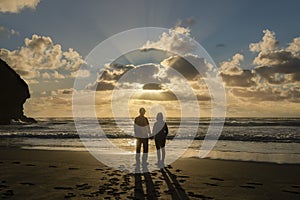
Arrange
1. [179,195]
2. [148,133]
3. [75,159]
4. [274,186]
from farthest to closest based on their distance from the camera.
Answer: [75,159]
[148,133]
[274,186]
[179,195]

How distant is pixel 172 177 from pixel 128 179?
1477mm

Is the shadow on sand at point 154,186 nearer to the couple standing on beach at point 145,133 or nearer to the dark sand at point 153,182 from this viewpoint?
the dark sand at point 153,182

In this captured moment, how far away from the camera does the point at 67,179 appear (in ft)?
31.5

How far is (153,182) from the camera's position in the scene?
29.6ft

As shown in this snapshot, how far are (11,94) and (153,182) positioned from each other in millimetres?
51020

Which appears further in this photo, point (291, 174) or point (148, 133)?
point (148, 133)

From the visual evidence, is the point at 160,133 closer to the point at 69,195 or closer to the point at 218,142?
the point at 69,195

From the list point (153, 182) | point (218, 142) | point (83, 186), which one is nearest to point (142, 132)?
point (153, 182)

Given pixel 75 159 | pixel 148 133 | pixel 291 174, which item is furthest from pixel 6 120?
pixel 291 174

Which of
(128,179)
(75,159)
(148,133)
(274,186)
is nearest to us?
(274,186)

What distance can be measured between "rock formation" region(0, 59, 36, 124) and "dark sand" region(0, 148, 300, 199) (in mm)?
42427

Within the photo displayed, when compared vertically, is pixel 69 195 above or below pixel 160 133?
below

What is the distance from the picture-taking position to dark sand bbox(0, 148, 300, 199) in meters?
7.62

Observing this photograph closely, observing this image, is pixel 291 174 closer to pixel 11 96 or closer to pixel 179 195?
pixel 179 195
